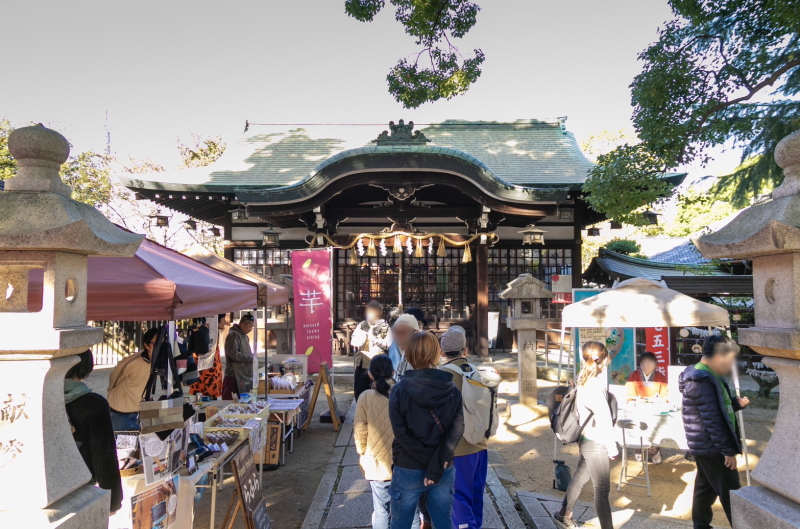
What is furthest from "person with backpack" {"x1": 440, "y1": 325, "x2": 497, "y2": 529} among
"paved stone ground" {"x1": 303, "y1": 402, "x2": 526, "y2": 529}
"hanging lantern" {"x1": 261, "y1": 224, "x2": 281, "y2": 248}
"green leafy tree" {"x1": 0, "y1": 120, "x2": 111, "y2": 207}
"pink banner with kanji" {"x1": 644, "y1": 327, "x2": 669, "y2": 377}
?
"green leafy tree" {"x1": 0, "y1": 120, "x2": 111, "y2": 207}

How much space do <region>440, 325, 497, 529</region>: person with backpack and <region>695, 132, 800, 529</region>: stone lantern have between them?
54.7 inches

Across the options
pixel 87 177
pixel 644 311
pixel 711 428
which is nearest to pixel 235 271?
pixel 644 311

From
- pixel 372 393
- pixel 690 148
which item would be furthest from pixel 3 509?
pixel 690 148

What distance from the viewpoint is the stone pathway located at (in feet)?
12.3

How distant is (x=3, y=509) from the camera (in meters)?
1.87

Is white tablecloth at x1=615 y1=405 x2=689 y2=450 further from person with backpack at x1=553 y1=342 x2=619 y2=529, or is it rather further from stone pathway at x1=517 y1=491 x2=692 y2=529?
person with backpack at x1=553 y1=342 x2=619 y2=529

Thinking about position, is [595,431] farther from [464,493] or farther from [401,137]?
[401,137]

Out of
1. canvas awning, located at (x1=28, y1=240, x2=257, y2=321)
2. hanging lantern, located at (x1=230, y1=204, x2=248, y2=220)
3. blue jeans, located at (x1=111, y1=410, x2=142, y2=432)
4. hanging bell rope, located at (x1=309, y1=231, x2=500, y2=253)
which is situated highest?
hanging lantern, located at (x1=230, y1=204, x2=248, y2=220)

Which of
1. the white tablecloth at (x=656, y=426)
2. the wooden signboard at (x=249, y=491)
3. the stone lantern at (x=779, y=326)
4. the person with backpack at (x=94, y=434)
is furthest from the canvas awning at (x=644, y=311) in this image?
the person with backpack at (x=94, y=434)

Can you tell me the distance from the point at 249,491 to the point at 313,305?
14.7 feet

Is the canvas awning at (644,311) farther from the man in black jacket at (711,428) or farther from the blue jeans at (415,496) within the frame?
the blue jeans at (415,496)

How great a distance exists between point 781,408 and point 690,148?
5246 mm

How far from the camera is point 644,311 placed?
5.31 metres

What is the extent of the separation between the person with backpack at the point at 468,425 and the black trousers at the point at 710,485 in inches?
61.3
